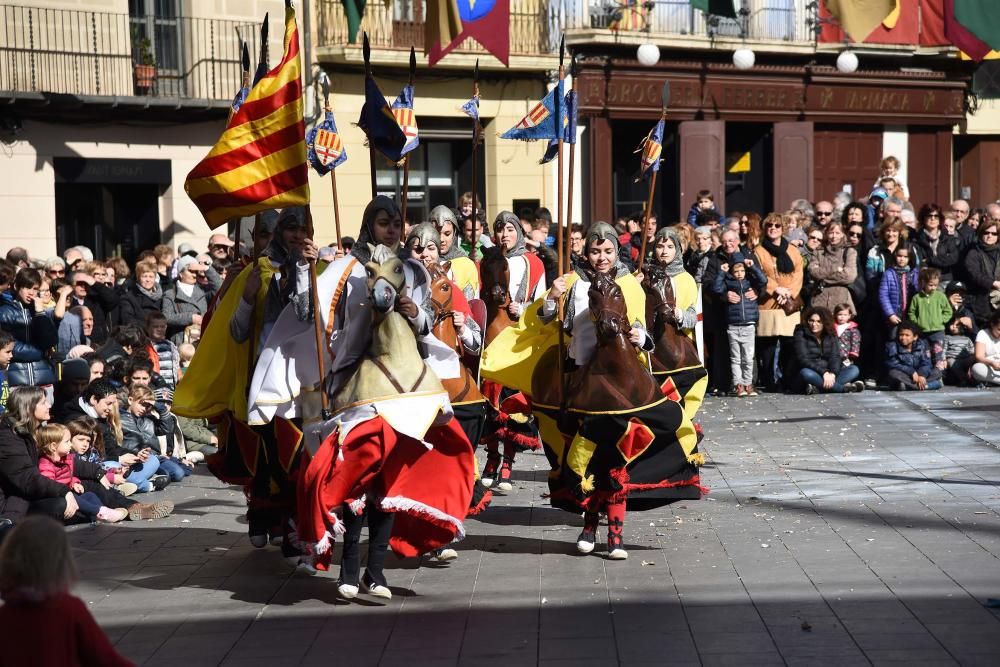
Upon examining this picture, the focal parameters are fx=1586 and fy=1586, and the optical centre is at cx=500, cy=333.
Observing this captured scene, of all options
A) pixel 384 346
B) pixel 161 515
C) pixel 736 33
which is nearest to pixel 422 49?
pixel 736 33

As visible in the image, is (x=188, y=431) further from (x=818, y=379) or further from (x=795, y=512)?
(x=818, y=379)

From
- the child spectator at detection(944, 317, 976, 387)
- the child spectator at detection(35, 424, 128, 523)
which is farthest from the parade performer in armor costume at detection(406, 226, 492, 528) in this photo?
the child spectator at detection(944, 317, 976, 387)

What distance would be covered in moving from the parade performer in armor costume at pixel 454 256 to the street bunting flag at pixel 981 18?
37.8ft

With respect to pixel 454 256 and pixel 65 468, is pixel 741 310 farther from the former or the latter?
pixel 65 468

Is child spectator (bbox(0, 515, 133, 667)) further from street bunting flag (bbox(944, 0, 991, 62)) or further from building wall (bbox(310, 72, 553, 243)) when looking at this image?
street bunting flag (bbox(944, 0, 991, 62))

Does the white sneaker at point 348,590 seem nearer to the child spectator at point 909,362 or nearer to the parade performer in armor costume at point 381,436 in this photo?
the parade performer in armor costume at point 381,436

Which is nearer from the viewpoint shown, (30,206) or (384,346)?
(384,346)

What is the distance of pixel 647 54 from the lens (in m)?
26.7

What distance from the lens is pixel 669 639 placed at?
23.2 ft

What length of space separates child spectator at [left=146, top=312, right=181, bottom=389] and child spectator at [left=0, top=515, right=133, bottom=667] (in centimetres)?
916

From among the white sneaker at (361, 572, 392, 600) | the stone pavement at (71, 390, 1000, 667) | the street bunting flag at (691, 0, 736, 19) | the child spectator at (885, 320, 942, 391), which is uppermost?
the street bunting flag at (691, 0, 736, 19)

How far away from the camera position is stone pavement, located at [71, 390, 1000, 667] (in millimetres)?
6973

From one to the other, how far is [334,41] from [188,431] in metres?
11.8

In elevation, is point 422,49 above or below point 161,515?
above
